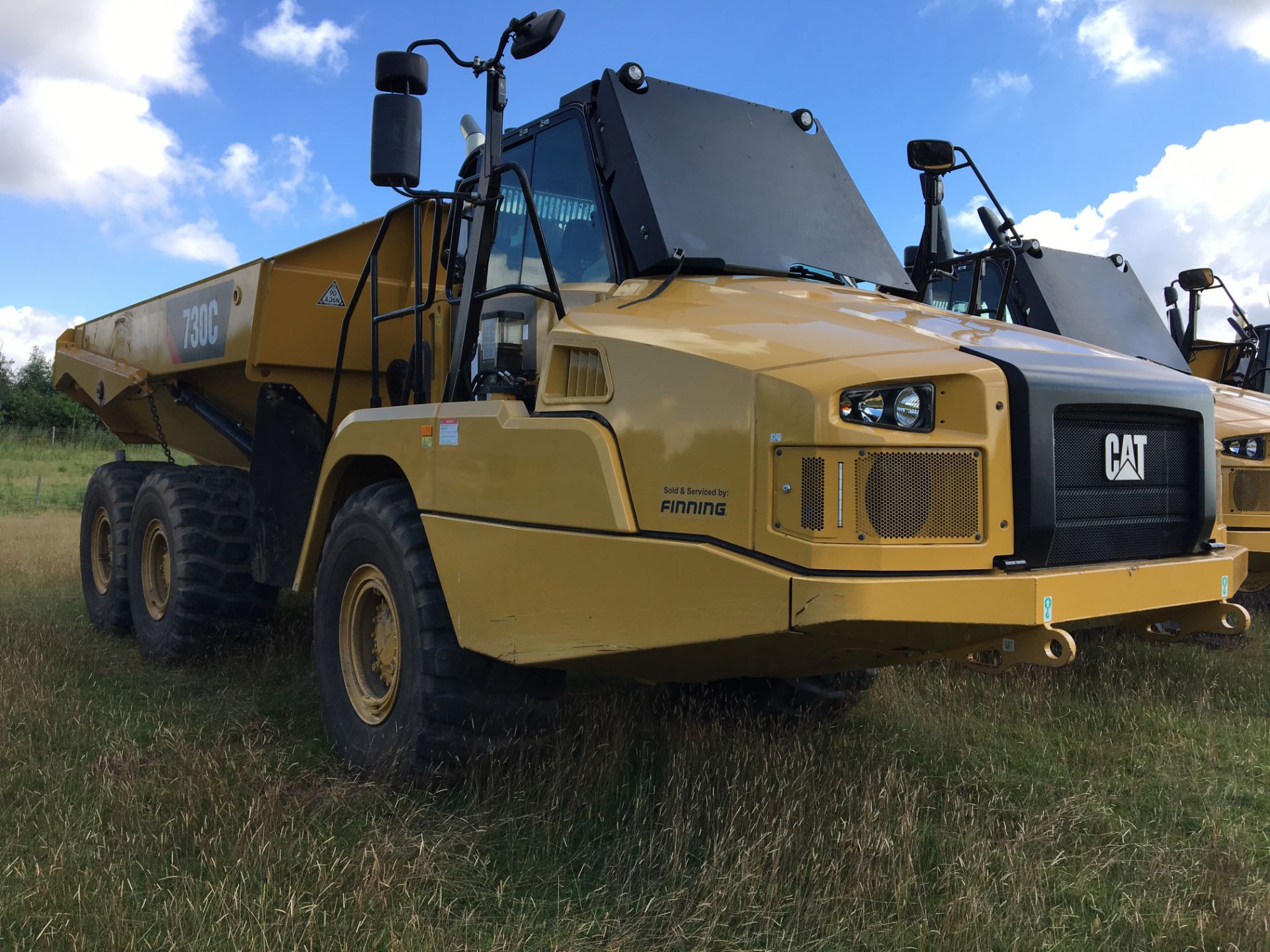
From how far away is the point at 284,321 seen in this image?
567cm

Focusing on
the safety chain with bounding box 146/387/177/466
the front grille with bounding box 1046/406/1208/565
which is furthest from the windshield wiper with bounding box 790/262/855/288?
the safety chain with bounding box 146/387/177/466

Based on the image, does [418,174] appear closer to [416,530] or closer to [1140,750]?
[416,530]

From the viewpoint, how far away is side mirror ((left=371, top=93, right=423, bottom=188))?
369 centimetres

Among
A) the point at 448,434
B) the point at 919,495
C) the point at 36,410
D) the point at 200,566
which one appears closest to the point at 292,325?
the point at 200,566

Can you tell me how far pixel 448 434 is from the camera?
12.4 ft

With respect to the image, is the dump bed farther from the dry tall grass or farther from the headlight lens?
the headlight lens

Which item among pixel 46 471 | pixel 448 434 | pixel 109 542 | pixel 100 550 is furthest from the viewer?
pixel 46 471

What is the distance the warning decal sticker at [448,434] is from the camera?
12.3ft

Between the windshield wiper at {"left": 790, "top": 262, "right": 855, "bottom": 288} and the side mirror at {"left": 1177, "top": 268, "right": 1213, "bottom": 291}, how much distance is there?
5431mm

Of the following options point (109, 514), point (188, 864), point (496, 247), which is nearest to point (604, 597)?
point (188, 864)

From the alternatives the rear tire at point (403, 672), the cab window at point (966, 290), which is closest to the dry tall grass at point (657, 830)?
the rear tire at point (403, 672)

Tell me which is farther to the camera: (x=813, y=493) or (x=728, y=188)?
(x=728, y=188)

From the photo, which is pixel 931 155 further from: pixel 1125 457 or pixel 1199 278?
pixel 1199 278

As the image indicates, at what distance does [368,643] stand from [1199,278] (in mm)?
7230
